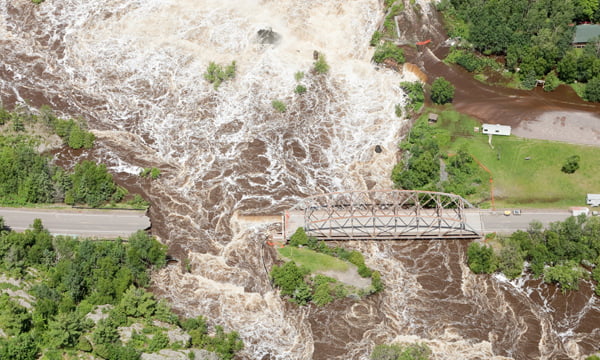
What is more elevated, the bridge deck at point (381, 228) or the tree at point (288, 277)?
the bridge deck at point (381, 228)

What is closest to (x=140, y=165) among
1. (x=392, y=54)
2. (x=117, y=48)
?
(x=117, y=48)

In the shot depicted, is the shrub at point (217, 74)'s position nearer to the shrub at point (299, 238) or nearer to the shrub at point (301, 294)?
the shrub at point (299, 238)

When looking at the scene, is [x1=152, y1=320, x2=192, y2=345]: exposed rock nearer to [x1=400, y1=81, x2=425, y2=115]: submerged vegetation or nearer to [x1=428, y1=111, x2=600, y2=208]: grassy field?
[x1=428, y1=111, x2=600, y2=208]: grassy field

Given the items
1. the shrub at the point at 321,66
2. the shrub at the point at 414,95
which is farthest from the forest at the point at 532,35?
the shrub at the point at 321,66

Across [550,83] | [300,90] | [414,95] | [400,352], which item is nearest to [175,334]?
[400,352]

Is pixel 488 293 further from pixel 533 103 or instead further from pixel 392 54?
pixel 392 54

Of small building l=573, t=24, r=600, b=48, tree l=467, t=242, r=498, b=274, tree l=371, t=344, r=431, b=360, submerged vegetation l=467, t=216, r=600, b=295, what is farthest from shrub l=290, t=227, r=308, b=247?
small building l=573, t=24, r=600, b=48

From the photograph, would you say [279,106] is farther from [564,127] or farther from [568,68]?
[568,68]
